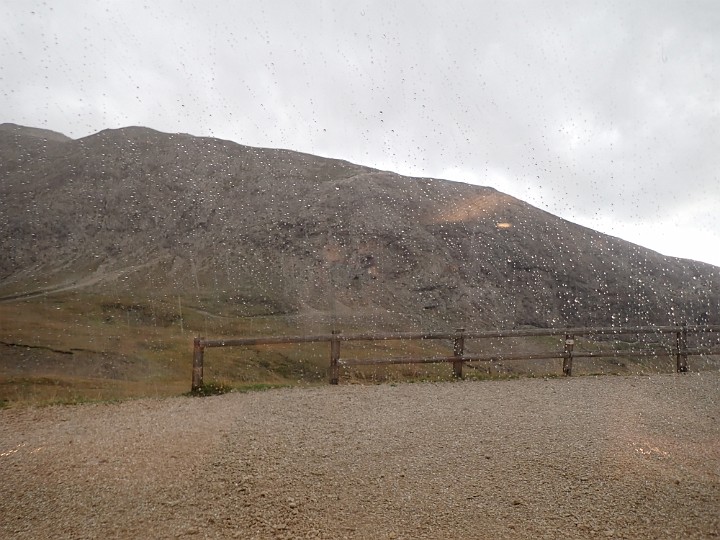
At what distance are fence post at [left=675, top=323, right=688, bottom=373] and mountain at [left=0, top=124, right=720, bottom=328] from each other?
27983mm

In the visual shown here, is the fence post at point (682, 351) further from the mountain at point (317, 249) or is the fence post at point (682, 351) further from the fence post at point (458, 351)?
the mountain at point (317, 249)

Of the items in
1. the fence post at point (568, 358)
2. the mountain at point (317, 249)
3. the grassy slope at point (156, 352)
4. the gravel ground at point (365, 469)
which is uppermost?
the mountain at point (317, 249)

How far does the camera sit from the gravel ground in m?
4.96

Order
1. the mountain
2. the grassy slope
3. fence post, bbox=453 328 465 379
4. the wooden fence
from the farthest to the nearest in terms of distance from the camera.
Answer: the mountain < the grassy slope < fence post, bbox=453 328 465 379 < the wooden fence

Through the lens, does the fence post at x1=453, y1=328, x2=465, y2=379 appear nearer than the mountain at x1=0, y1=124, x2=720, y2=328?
Yes

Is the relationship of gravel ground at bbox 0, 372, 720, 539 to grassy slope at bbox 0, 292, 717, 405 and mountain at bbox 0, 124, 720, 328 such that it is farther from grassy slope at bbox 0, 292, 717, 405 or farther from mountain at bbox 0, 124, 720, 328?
mountain at bbox 0, 124, 720, 328

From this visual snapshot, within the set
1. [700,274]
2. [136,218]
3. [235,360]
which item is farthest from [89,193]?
[700,274]

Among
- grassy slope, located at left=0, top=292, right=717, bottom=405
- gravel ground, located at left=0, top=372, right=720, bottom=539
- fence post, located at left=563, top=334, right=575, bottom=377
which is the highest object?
fence post, located at left=563, top=334, right=575, bottom=377

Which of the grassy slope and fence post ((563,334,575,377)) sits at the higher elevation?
fence post ((563,334,575,377))

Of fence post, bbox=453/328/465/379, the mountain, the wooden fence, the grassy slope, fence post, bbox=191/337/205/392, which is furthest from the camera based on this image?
the mountain

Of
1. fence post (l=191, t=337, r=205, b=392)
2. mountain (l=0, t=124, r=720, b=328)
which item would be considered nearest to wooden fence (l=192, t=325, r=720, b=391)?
fence post (l=191, t=337, r=205, b=392)

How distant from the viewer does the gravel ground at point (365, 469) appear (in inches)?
195

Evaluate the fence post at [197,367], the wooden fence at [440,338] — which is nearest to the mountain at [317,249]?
the wooden fence at [440,338]

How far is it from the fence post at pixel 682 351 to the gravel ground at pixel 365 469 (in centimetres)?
476
